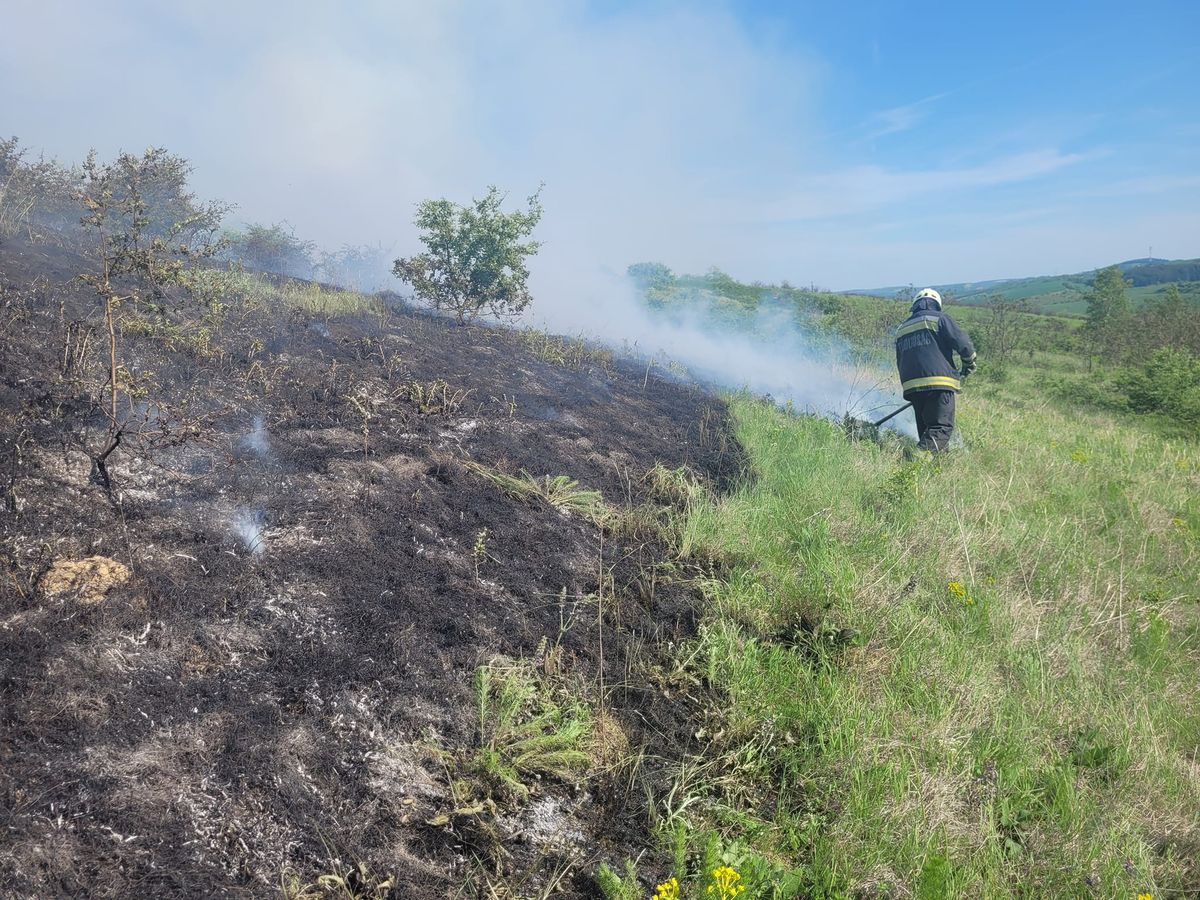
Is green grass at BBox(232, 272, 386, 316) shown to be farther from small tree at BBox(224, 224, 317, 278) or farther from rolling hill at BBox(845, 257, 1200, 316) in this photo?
rolling hill at BBox(845, 257, 1200, 316)

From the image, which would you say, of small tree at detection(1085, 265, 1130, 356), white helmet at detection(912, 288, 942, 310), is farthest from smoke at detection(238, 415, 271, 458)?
small tree at detection(1085, 265, 1130, 356)

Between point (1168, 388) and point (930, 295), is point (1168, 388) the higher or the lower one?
the lower one

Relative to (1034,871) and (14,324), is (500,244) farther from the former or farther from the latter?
(1034,871)

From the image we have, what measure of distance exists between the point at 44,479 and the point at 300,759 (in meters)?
1.87

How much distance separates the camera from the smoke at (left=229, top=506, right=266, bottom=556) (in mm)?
2756

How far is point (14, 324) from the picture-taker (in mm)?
3988

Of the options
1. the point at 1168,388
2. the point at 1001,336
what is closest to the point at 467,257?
the point at 1168,388

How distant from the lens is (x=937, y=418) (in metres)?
6.42

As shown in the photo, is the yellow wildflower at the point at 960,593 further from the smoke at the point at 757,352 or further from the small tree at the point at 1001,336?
the small tree at the point at 1001,336

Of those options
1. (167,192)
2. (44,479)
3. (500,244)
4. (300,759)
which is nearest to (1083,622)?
(300,759)

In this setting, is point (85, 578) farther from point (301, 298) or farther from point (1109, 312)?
point (1109, 312)

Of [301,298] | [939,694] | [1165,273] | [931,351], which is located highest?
[1165,273]

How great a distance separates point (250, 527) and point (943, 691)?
3.16 m

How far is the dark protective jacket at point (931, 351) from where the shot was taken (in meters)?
6.33
